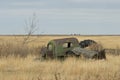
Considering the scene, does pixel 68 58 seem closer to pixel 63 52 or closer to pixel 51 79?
pixel 63 52

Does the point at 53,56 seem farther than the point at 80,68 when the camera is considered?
Yes

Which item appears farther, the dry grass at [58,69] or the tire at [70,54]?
the tire at [70,54]

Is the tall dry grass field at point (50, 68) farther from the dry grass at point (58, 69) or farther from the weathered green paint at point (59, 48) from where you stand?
the weathered green paint at point (59, 48)

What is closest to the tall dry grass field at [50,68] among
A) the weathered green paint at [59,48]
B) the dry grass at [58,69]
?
the dry grass at [58,69]

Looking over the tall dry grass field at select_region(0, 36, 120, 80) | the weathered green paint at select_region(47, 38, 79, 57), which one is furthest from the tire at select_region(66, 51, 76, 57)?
the tall dry grass field at select_region(0, 36, 120, 80)

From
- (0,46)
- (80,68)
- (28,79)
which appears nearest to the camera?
(28,79)

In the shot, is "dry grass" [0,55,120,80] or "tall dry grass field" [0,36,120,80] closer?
"tall dry grass field" [0,36,120,80]

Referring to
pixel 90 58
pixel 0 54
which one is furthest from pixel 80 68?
pixel 0 54

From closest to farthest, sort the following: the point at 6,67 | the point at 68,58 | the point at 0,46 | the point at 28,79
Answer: the point at 28,79 → the point at 6,67 → the point at 68,58 → the point at 0,46

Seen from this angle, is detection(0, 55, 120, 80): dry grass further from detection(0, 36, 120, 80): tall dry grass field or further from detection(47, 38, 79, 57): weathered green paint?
detection(47, 38, 79, 57): weathered green paint

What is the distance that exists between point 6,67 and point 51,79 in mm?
7263

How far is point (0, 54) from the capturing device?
24797mm

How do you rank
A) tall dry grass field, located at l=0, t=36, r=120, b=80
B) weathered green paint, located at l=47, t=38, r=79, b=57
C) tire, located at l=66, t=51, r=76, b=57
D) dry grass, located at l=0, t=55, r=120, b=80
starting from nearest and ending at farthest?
1. tall dry grass field, located at l=0, t=36, r=120, b=80
2. dry grass, located at l=0, t=55, r=120, b=80
3. tire, located at l=66, t=51, r=76, b=57
4. weathered green paint, located at l=47, t=38, r=79, b=57

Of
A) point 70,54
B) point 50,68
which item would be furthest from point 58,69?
point 70,54
